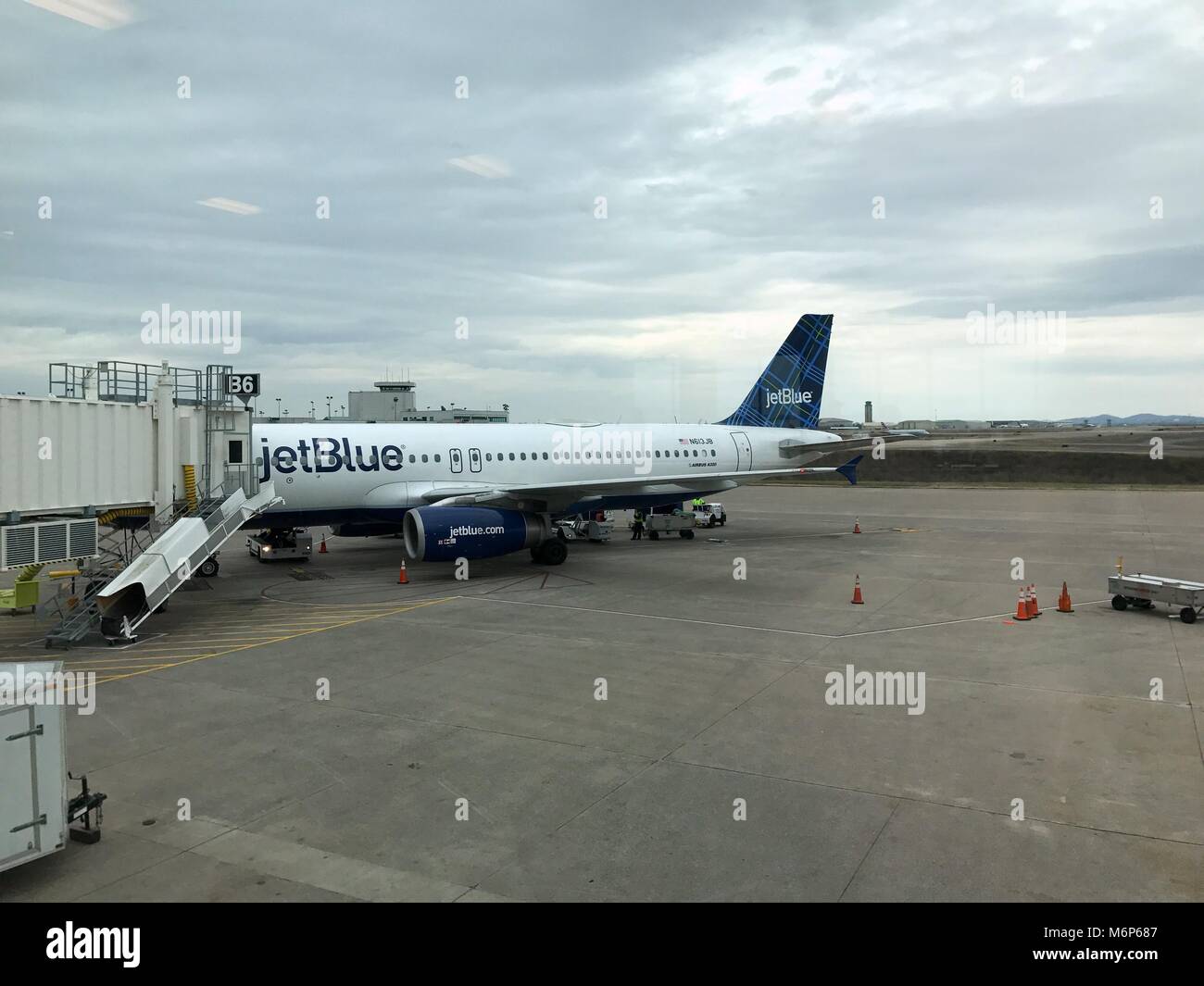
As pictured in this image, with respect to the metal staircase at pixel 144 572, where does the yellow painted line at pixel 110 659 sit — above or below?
below

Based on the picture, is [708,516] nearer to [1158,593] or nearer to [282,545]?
[282,545]

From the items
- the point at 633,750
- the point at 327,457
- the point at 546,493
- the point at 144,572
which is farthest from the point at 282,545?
the point at 633,750

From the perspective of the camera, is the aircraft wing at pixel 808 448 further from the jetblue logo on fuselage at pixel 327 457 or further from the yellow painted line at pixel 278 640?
the yellow painted line at pixel 278 640

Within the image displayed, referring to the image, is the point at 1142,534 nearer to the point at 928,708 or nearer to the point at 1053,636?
the point at 1053,636

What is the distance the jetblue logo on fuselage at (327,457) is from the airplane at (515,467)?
0.03 metres

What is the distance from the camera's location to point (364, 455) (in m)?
25.6

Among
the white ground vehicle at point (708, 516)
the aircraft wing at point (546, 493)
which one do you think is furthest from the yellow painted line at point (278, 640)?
the white ground vehicle at point (708, 516)

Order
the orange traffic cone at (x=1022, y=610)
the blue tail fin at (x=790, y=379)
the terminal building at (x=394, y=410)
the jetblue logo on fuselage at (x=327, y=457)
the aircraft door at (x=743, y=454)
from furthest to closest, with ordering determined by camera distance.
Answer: the terminal building at (x=394, y=410)
the blue tail fin at (x=790, y=379)
the aircraft door at (x=743, y=454)
the jetblue logo on fuselage at (x=327, y=457)
the orange traffic cone at (x=1022, y=610)

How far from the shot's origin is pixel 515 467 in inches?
1138

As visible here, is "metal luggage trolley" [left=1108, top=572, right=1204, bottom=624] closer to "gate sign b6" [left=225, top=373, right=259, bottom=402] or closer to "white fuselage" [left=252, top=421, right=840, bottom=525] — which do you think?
"white fuselage" [left=252, top=421, right=840, bottom=525]

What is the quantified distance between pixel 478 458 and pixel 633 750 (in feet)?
60.9

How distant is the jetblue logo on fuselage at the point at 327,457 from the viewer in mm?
24016
